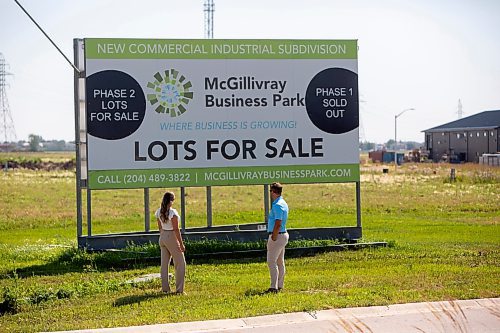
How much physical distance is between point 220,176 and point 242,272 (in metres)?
3.65

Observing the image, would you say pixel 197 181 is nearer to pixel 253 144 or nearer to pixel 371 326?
pixel 253 144

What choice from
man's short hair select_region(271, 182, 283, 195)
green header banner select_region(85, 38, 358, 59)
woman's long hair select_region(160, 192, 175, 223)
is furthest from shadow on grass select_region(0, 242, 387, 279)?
man's short hair select_region(271, 182, 283, 195)

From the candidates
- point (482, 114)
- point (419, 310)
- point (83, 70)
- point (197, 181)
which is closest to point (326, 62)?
point (197, 181)

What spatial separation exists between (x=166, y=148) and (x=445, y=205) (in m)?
15.4

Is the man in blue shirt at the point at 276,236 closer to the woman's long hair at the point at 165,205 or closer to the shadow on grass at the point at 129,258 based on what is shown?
the woman's long hair at the point at 165,205

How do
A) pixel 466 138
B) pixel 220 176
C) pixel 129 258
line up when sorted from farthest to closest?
pixel 466 138
pixel 220 176
pixel 129 258

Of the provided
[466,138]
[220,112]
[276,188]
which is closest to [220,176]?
[220,112]

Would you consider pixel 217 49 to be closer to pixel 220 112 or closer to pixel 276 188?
pixel 220 112

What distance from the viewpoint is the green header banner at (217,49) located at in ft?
55.2

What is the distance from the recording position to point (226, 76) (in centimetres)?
1756

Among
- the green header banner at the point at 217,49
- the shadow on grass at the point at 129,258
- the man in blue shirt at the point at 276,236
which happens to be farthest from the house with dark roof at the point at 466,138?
the man in blue shirt at the point at 276,236

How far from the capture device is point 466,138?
96.7 m

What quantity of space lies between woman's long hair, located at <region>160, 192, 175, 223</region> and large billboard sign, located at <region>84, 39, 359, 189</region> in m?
5.38

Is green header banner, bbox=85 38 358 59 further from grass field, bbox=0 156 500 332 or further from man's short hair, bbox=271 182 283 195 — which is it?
man's short hair, bbox=271 182 283 195
